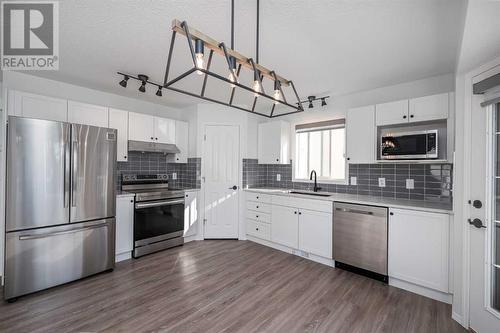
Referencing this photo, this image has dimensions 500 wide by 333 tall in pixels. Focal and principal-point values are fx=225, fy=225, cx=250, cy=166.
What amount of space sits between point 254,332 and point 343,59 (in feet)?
8.76

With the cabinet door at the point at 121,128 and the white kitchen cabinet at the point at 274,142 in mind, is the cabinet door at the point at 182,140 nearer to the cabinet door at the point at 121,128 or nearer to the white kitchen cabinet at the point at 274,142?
the cabinet door at the point at 121,128

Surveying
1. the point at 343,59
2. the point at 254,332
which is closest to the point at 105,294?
the point at 254,332

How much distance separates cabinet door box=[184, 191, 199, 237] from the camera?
3.83m

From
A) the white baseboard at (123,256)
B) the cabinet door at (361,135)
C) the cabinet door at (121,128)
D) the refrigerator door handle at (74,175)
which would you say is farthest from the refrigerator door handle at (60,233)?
the cabinet door at (361,135)

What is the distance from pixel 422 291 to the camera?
233 cm

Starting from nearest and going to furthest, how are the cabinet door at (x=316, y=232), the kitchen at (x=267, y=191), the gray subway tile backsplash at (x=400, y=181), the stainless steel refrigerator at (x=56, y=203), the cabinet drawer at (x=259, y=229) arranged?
the kitchen at (x=267, y=191)
the stainless steel refrigerator at (x=56, y=203)
the gray subway tile backsplash at (x=400, y=181)
the cabinet door at (x=316, y=232)
the cabinet drawer at (x=259, y=229)

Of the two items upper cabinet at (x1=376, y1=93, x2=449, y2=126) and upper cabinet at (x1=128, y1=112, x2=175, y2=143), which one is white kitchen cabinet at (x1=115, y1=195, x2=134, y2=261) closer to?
upper cabinet at (x1=128, y1=112, x2=175, y2=143)

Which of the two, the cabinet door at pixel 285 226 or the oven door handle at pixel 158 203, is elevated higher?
the oven door handle at pixel 158 203

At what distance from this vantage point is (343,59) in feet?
7.72

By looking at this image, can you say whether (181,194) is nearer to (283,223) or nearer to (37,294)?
(283,223)

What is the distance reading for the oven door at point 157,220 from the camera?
3.25 m

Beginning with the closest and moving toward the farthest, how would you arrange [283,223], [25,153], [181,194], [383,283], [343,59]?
1. [25,153]
2. [343,59]
3. [383,283]
4. [283,223]
5. [181,194]

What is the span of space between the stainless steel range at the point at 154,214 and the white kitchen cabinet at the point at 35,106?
120 centimetres

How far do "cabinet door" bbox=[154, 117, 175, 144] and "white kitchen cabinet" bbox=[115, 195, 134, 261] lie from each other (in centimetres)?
112
